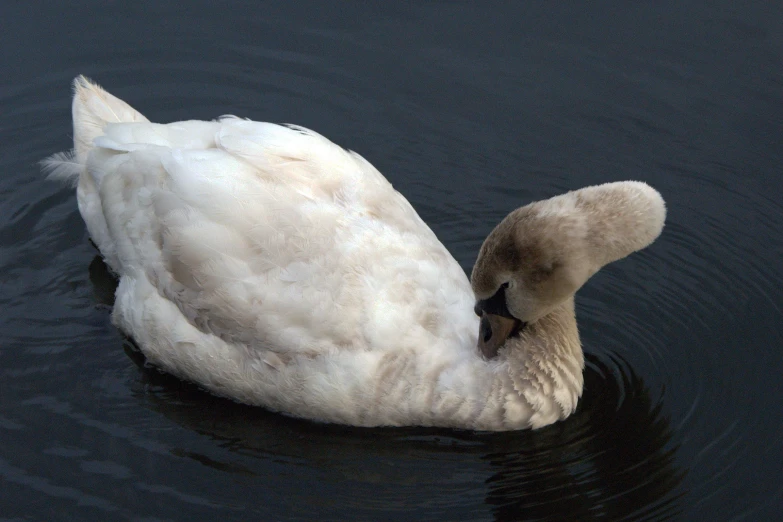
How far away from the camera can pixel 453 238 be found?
359 inches

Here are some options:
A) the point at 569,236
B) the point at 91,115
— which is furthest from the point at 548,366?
the point at 91,115

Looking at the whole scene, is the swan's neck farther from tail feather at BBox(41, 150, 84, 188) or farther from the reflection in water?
tail feather at BBox(41, 150, 84, 188)

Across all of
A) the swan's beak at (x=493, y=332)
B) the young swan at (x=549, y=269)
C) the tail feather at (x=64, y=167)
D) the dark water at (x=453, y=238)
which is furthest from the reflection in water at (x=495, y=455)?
the tail feather at (x=64, y=167)

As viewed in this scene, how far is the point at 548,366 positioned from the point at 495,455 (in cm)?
66

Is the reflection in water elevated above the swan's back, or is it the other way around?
the swan's back

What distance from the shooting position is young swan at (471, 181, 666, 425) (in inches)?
266

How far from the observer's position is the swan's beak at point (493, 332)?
23.9 feet

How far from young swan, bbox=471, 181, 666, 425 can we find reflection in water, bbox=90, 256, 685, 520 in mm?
270

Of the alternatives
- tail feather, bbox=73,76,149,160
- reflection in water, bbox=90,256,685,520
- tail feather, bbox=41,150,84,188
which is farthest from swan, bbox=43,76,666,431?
tail feather, bbox=41,150,84,188

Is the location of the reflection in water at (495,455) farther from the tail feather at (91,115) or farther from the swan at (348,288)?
the tail feather at (91,115)

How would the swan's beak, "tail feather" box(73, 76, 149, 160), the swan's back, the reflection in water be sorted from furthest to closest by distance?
"tail feather" box(73, 76, 149, 160) < the swan's beak < the swan's back < the reflection in water

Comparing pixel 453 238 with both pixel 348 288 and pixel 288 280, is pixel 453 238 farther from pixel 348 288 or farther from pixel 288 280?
pixel 288 280

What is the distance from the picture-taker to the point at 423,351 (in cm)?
720

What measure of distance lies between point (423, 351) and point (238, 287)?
124cm
